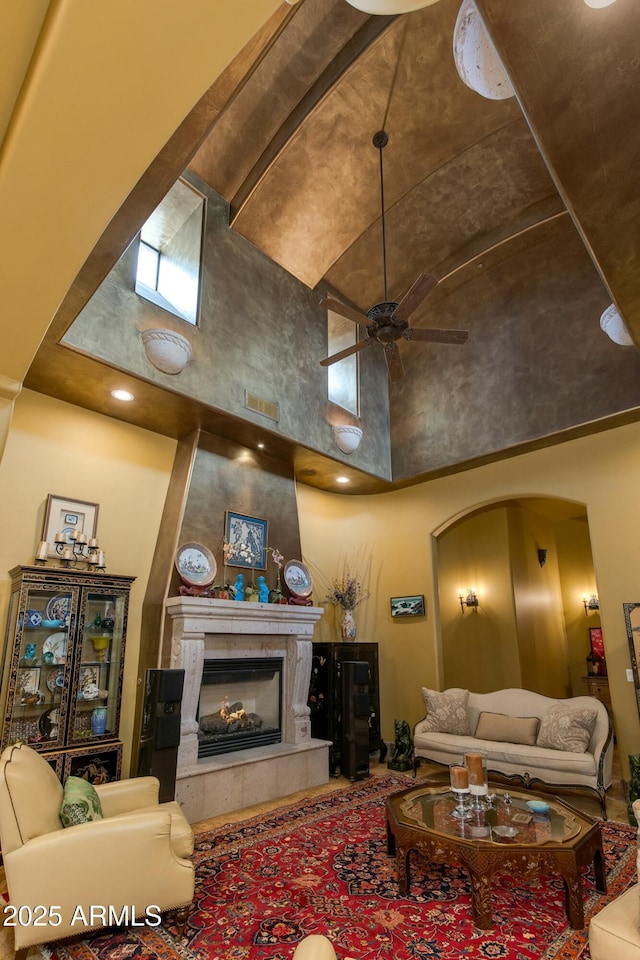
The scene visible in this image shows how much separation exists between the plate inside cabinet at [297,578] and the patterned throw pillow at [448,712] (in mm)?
1818

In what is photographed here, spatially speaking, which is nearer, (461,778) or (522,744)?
(461,778)

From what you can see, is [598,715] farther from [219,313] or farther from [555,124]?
[219,313]

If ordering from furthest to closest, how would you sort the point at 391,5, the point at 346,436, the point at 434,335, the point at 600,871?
1. the point at 346,436
2. the point at 434,335
3. the point at 600,871
4. the point at 391,5

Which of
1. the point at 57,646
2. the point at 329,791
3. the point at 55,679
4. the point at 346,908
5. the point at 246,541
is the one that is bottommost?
the point at 329,791

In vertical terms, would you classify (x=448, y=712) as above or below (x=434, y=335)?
below

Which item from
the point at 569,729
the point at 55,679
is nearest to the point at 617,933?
the point at 569,729

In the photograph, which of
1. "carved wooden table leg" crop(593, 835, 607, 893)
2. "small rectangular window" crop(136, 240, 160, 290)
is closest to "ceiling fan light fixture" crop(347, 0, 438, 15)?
"carved wooden table leg" crop(593, 835, 607, 893)

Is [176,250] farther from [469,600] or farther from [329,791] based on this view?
[469,600]

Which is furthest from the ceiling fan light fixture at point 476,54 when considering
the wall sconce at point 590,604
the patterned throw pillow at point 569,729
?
the wall sconce at point 590,604

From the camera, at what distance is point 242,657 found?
5406 mm

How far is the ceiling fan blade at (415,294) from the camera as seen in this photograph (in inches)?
152

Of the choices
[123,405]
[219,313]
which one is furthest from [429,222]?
[123,405]

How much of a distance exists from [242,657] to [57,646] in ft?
6.05

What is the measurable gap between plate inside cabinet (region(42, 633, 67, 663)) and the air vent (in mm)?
2759
